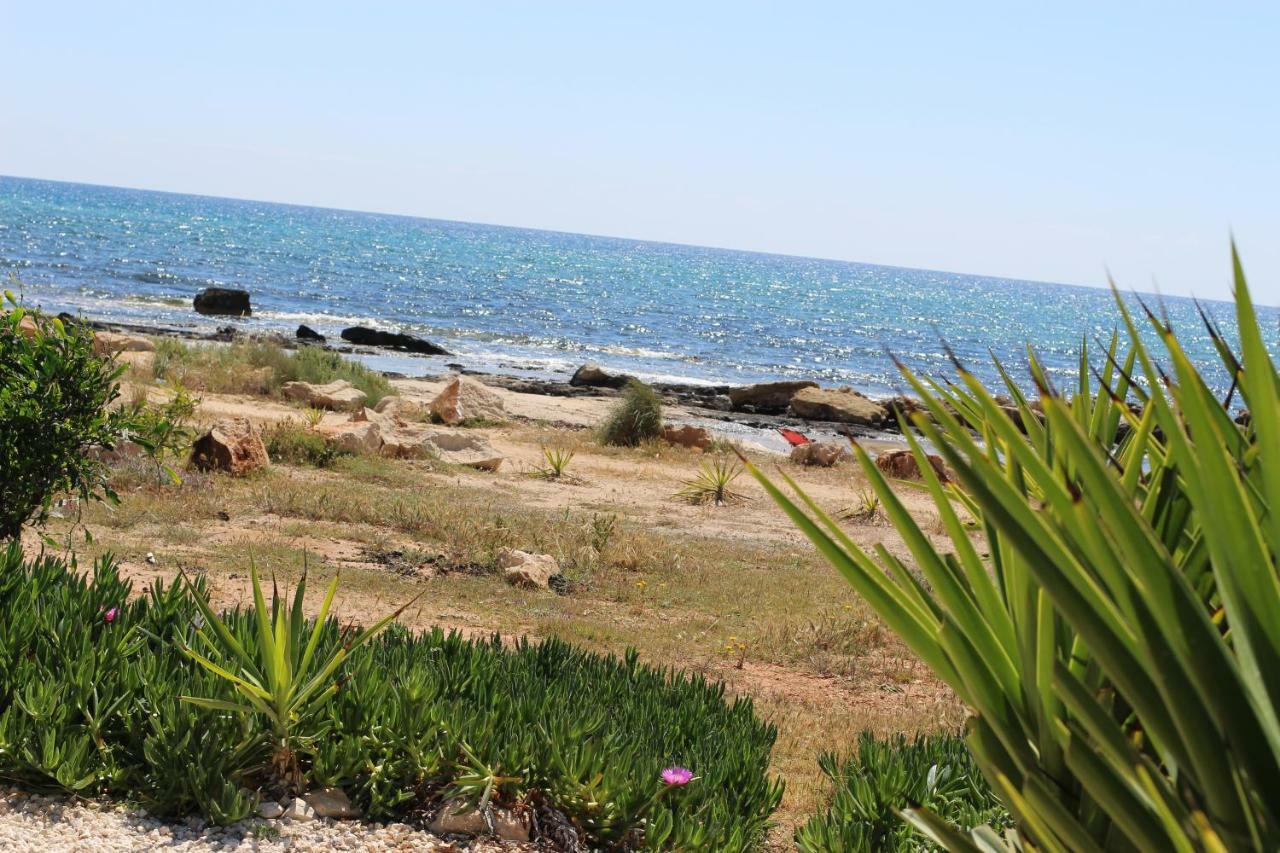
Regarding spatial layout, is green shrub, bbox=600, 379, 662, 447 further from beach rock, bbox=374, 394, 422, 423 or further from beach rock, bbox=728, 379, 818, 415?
beach rock, bbox=728, 379, 818, 415

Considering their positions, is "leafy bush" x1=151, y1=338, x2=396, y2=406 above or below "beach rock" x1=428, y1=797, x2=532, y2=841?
below

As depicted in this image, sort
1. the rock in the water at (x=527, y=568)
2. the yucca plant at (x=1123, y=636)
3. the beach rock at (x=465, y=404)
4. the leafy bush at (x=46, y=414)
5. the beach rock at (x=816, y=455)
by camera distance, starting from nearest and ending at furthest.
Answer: the yucca plant at (x=1123, y=636) < the leafy bush at (x=46, y=414) < the rock in the water at (x=527, y=568) < the beach rock at (x=816, y=455) < the beach rock at (x=465, y=404)

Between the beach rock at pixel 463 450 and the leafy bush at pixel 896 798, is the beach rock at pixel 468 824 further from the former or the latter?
the beach rock at pixel 463 450

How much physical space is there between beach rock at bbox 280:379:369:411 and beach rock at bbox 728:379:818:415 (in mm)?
13064

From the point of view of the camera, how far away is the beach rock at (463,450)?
598 inches

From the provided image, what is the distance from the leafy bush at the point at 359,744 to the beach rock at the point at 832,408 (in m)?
25.4

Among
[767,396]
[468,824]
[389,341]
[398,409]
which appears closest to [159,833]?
[468,824]

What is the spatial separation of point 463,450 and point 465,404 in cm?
465

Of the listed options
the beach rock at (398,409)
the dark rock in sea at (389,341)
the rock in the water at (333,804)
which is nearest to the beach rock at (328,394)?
the beach rock at (398,409)

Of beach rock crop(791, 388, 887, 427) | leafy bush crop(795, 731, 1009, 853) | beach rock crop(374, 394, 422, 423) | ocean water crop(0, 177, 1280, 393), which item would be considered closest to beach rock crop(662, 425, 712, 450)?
ocean water crop(0, 177, 1280, 393)

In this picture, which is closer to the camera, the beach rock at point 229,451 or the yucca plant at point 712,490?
the beach rock at point 229,451

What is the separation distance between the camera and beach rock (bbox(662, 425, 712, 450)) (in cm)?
1958

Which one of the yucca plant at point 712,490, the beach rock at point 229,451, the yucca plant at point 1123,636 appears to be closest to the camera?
the yucca plant at point 1123,636

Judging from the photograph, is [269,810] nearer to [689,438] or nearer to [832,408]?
[689,438]
